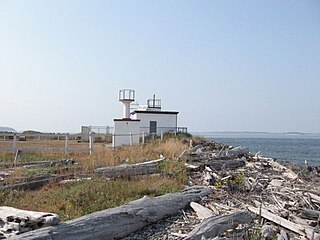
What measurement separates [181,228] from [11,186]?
553 cm

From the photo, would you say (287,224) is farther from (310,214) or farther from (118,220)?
(118,220)

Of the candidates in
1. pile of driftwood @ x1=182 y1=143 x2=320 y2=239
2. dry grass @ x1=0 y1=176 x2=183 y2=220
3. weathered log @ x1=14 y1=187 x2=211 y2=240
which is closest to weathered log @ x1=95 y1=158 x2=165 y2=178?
dry grass @ x1=0 y1=176 x2=183 y2=220

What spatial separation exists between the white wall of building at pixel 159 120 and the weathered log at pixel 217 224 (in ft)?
94.3

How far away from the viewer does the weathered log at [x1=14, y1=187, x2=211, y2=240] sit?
5.97 metres

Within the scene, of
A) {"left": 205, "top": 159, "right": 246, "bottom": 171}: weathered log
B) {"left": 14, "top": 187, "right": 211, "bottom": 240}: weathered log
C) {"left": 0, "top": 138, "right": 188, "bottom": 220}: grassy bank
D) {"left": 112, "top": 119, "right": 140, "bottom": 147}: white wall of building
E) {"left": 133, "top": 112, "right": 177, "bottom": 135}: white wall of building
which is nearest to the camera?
{"left": 14, "top": 187, "right": 211, "bottom": 240}: weathered log

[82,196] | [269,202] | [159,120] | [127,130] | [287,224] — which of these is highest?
[159,120]

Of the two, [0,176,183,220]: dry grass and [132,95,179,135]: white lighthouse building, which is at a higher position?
[132,95,179,135]: white lighthouse building

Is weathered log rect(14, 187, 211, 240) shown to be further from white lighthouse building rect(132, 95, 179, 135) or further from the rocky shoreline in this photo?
white lighthouse building rect(132, 95, 179, 135)

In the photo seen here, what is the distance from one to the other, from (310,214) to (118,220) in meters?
4.45

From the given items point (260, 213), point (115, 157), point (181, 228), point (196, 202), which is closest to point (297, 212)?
point (260, 213)

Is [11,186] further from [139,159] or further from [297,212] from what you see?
[297,212]

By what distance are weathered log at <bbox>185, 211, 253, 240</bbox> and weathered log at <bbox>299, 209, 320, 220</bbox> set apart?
157cm

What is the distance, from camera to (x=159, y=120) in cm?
3788

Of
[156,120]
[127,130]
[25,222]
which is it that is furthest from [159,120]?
[25,222]
